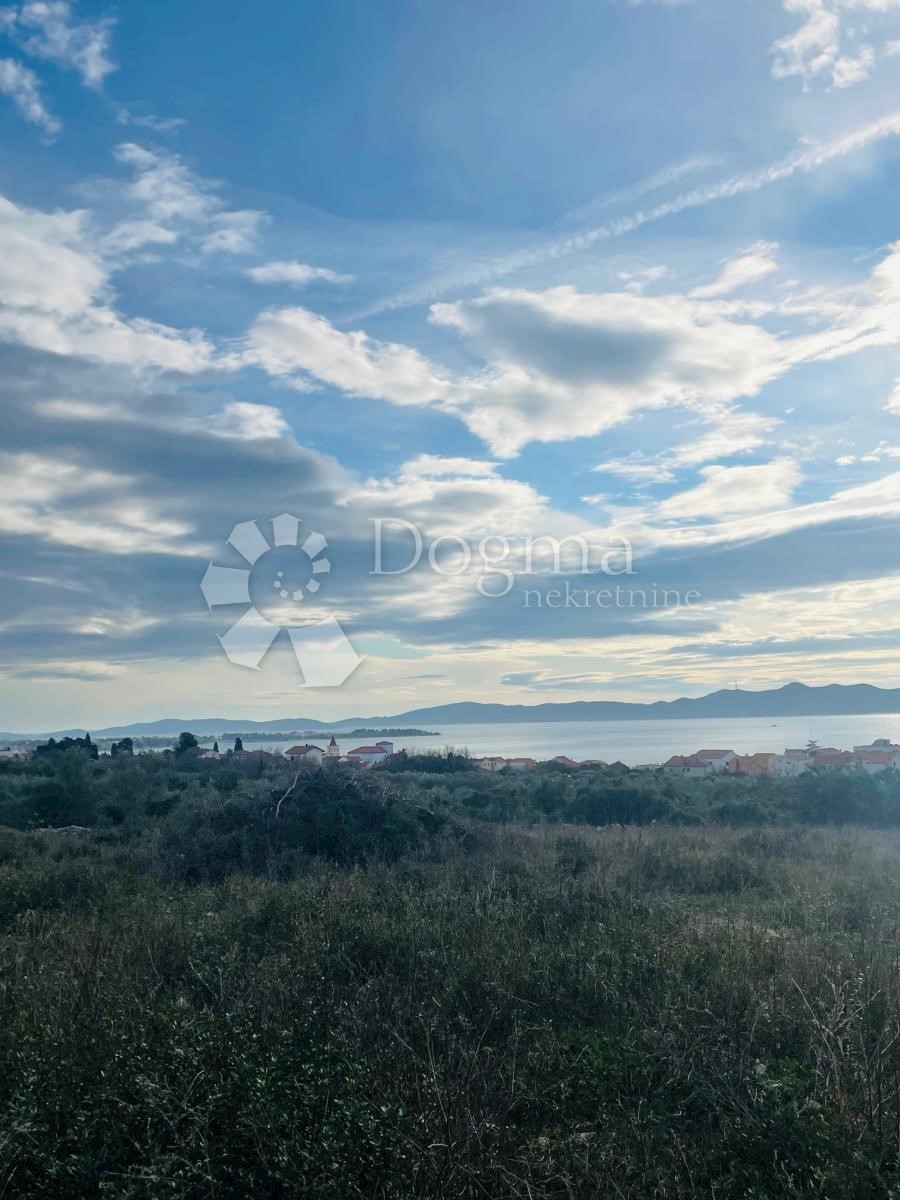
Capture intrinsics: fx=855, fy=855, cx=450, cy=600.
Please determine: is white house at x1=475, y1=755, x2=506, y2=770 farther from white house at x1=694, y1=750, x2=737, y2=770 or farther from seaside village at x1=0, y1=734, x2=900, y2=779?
white house at x1=694, y1=750, x2=737, y2=770

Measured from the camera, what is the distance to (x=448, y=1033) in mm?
4652

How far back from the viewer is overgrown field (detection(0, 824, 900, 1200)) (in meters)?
3.31

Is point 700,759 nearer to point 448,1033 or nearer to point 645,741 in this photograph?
point 448,1033

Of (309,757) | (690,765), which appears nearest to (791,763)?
(690,765)

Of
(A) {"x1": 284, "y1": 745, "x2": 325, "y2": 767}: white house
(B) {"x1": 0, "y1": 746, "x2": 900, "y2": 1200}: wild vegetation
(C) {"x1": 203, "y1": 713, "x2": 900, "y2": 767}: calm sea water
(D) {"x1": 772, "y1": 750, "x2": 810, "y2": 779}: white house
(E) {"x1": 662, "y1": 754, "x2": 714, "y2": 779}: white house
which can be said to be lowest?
(C) {"x1": 203, "y1": 713, "x2": 900, "y2": 767}: calm sea water

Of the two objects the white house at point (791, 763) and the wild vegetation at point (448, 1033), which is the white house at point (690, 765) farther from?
the wild vegetation at point (448, 1033)

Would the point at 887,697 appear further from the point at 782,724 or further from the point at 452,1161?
the point at 452,1161

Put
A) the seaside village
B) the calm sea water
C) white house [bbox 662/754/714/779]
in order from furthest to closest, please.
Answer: the calm sea water
white house [bbox 662/754/714/779]
the seaside village

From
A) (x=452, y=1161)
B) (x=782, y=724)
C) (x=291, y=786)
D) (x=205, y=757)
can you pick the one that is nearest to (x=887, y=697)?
(x=782, y=724)

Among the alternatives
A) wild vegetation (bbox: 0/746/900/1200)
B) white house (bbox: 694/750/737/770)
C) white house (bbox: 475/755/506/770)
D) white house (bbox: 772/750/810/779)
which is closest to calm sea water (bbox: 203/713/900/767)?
white house (bbox: 475/755/506/770)

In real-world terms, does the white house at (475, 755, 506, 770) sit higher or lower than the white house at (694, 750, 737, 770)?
higher

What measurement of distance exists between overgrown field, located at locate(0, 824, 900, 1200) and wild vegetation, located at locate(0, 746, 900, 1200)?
2 cm

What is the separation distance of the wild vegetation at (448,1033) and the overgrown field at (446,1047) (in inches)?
0.7

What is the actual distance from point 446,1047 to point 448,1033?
12cm
